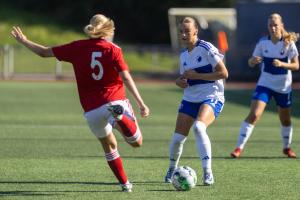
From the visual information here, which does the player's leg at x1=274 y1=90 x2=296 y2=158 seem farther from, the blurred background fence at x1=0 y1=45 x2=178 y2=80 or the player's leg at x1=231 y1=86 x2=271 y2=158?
the blurred background fence at x1=0 y1=45 x2=178 y2=80

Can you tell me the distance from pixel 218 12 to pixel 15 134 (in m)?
32.4

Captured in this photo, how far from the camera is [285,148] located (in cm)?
1395

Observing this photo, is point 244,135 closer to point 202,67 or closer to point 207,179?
point 202,67

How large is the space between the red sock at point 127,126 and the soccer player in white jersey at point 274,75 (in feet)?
12.7

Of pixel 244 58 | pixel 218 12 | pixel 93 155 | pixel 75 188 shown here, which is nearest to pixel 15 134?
pixel 93 155

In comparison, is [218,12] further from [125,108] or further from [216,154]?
[125,108]

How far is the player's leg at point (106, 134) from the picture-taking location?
989 cm

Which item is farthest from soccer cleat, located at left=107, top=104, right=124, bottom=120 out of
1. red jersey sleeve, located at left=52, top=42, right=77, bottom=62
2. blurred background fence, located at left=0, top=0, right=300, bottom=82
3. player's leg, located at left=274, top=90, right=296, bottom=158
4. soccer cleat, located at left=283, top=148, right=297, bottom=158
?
blurred background fence, located at left=0, top=0, right=300, bottom=82

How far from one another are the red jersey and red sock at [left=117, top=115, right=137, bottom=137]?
248mm

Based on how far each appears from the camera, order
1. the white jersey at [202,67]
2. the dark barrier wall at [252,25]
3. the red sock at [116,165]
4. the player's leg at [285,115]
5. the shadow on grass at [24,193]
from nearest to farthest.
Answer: the shadow on grass at [24,193]
the red sock at [116,165]
the white jersey at [202,67]
the player's leg at [285,115]
the dark barrier wall at [252,25]

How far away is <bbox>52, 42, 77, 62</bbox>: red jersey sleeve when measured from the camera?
991cm

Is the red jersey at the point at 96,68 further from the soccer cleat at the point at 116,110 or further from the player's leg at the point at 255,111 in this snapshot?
the player's leg at the point at 255,111

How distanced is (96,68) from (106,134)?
77 cm

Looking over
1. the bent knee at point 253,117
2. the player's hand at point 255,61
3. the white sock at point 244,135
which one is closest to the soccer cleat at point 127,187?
the player's hand at point 255,61
